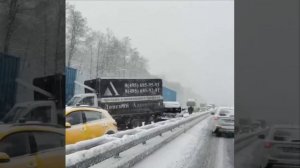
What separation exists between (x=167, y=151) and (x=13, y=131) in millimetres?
1868

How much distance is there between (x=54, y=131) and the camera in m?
3.46

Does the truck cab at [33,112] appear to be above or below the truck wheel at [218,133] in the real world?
above

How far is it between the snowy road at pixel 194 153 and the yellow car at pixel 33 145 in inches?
45.2

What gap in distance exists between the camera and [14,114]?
3.38 metres

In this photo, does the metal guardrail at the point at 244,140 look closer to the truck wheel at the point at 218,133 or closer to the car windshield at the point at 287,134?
the car windshield at the point at 287,134

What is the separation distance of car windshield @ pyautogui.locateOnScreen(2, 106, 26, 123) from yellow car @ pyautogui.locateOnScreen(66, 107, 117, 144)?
8.43 ft

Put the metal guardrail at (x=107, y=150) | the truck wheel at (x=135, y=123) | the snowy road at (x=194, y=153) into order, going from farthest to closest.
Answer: the truck wheel at (x=135, y=123) → the metal guardrail at (x=107, y=150) → the snowy road at (x=194, y=153)

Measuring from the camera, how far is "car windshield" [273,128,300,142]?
2.94m

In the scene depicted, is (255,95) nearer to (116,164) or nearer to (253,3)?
(253,3)

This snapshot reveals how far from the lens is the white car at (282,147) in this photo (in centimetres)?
295

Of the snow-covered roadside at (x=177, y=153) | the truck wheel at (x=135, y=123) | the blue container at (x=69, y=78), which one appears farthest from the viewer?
the truck wheel at (x=135, y=123)

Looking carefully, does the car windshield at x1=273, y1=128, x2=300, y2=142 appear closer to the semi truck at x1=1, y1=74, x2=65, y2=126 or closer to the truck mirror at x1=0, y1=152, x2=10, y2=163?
the semi truck at x1=1, y1=74, x2=65, y2=126

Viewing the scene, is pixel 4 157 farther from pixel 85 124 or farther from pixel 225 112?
pixel 85 124

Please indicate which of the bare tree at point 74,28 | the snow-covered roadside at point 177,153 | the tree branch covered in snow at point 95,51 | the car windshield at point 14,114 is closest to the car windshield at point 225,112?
the snow-covered roadside at point 177,153
